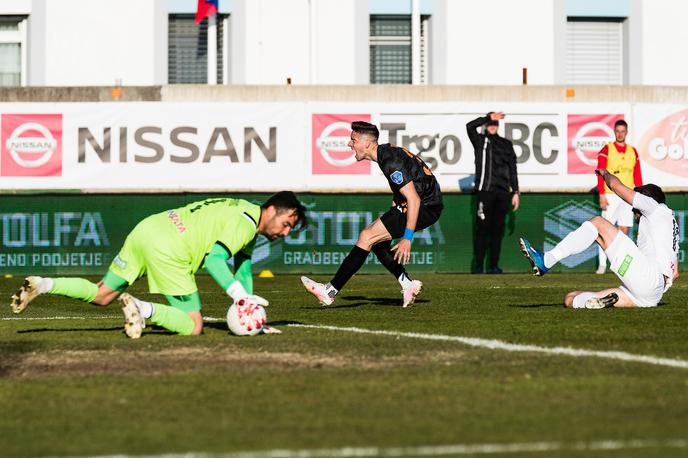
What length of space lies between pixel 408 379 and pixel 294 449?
2.09 metres

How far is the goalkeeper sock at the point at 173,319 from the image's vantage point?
34.2 feet

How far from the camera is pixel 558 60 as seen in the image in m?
30.1

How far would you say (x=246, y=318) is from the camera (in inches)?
404

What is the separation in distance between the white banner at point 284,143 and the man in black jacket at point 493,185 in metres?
0.91

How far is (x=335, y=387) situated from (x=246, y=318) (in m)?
2.89

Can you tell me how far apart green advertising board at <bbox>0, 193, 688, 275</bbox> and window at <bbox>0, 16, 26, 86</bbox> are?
7.70 metres

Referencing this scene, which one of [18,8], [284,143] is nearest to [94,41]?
[18,8]

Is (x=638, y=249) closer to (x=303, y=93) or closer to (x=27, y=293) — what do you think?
(x=27, y=293)

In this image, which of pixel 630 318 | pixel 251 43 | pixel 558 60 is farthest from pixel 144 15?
pixel 630 318

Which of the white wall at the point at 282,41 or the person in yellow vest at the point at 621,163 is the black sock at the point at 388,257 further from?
the white wall at the point at 282,41

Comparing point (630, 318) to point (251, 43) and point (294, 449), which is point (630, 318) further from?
point (251, 43)

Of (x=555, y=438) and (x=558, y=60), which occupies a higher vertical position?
(x=558, y=60)

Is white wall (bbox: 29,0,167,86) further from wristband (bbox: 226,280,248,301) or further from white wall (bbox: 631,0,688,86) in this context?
wristband (bbox: 226,280,248,301)

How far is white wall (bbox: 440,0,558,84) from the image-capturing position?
2981cm
